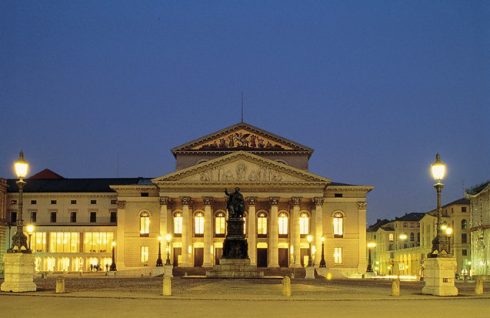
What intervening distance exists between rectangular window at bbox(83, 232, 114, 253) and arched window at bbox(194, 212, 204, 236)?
13.5 metres

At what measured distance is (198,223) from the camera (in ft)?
355

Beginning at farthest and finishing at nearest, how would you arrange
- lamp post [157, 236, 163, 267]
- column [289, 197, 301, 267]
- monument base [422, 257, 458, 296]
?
column [289, 197, 301, 267] → lamp post [157, 236, 163, 267] → monument base [422, 257, 458, 296]

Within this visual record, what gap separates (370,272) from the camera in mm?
95000

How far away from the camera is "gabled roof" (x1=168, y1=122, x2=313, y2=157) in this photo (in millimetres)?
109250

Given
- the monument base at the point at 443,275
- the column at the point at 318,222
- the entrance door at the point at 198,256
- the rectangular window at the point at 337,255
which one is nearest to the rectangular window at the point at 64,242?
the entrance door at the point at 198,256

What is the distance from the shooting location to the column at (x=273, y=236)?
10381 centimetres

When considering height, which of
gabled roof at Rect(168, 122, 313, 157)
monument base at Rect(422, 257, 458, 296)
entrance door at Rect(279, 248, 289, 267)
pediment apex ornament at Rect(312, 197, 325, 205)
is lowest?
entrance door at Rect(279, 248, 289, 267)

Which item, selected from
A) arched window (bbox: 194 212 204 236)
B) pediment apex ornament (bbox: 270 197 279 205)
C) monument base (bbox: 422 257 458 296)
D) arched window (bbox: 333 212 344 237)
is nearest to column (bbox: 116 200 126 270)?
arched window (bbox: 194 212 204 236)

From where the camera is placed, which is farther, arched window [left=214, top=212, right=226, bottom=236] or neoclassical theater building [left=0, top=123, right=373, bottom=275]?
arched window [left=214, top=212, right=226, bottom=236]

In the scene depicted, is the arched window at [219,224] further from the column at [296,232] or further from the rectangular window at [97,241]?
the rectangular window at [97,241]

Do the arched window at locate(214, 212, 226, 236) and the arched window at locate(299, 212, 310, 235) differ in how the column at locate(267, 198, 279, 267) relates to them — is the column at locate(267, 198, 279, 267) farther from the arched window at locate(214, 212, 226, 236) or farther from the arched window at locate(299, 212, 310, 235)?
the arched window at locate(214, 212, 226, 236)

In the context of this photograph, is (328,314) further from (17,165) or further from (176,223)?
(176,223)

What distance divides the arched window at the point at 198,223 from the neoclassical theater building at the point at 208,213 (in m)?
0.13

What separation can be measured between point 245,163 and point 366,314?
258 feet
